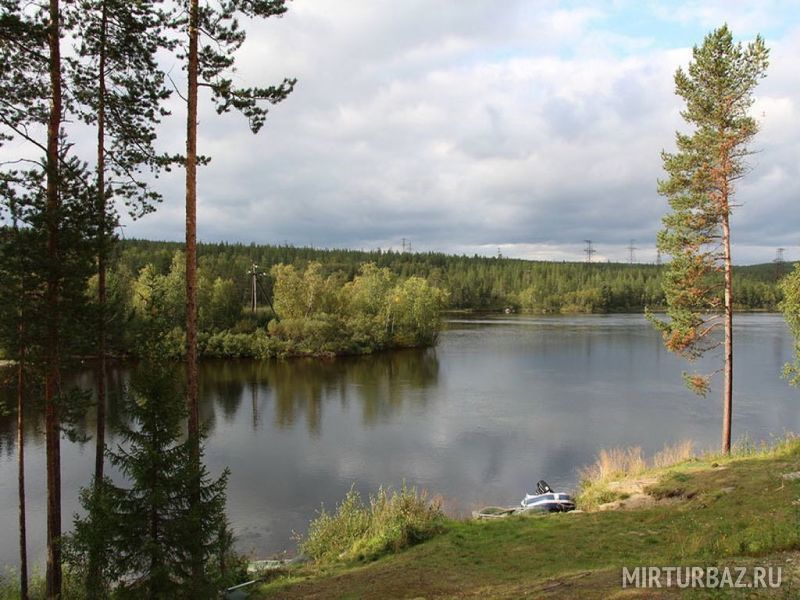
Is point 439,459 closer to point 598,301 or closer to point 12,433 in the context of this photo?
point 12,433

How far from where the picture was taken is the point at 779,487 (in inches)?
384

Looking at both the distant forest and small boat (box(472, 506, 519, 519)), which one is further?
the distant forest

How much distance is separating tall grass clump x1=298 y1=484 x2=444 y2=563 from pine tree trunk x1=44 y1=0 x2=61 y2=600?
4608 mm

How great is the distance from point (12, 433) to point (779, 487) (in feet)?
88.8

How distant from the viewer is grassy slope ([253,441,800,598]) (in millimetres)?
6891

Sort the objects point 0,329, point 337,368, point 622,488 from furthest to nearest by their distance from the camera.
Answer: point 337,368
point 622,488
point 0,329

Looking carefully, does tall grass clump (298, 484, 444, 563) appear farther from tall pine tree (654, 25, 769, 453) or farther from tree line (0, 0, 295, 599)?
tall pine tree (654, 25, 769, 453)

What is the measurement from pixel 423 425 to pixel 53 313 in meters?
18.5

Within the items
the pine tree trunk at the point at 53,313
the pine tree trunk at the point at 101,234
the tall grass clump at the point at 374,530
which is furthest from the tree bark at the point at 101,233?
the tall grass clump at the point at 374,530

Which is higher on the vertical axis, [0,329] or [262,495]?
[0,329]

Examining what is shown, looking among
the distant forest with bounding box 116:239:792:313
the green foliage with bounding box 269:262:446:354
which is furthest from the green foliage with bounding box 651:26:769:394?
the distant forest with bounding box 116:239:792:313

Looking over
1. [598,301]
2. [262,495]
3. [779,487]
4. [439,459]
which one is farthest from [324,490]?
[598,301]

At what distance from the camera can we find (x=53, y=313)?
350 inches

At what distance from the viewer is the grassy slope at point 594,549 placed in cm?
689
